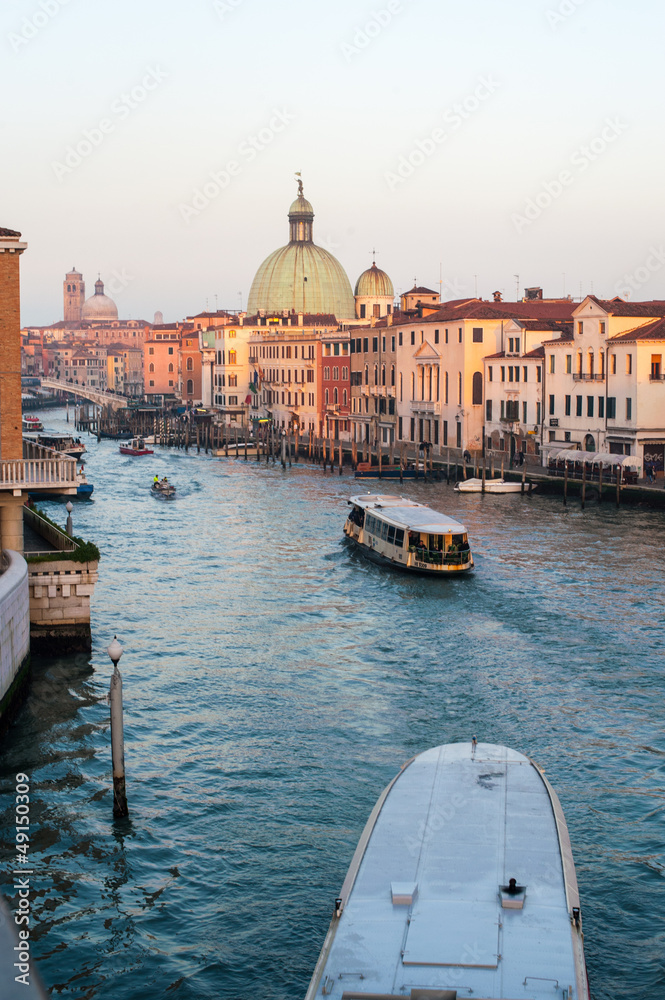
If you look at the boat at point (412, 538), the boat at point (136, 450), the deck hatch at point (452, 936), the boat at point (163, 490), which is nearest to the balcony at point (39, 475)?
the boat at point (412, 538)

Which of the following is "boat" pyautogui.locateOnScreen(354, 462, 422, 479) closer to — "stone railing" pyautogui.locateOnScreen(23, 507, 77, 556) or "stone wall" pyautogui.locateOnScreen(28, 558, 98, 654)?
"stone railing" pyautogui.locateOnScreen(23, 507, 77, 556)

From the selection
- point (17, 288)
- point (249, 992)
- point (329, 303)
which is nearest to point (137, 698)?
point (17, 288)

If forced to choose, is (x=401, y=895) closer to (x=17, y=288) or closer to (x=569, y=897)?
(x=569, y=897)

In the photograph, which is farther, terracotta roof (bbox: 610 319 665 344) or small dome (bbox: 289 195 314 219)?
small dome (bbox: 289 195 314 219)

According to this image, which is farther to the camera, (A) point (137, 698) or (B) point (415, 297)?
(B) point (415, 297)

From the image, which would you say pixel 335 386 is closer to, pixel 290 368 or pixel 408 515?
pixel 290 368

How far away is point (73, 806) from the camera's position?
15070 millimetres

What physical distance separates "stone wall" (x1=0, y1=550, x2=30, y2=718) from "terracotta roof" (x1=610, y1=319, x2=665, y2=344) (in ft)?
116

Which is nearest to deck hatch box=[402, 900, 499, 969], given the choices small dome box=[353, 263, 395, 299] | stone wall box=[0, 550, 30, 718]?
stone wall box=[0, 550, 30, 718]

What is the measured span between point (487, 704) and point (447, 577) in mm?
12341

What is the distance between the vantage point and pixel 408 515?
1384 inches

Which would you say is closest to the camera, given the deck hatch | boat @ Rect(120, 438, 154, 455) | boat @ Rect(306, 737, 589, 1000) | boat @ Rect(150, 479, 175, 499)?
boat @ Rect(306, 737, 589, 1000)

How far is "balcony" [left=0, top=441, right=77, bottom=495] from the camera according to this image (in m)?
22.0

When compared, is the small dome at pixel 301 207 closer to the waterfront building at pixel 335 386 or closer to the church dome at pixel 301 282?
the church dome at pixel 301 282
